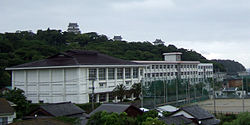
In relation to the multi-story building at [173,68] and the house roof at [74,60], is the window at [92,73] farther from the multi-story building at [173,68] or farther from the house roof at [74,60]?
the multi-story building at [173,68]

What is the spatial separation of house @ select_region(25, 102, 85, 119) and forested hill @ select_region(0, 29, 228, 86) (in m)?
24.3

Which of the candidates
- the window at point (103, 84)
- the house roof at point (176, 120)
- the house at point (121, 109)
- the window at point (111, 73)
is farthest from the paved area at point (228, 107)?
the window at point (111, 73)

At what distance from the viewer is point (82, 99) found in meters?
36.0

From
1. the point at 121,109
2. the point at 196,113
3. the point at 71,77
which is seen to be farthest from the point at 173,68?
the point at 121,109

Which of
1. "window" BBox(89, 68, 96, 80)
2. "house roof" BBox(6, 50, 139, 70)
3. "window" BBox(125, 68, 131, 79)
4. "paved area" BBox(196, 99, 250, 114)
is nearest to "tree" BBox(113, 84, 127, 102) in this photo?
"window" BBox(89, 68, 96, 80)

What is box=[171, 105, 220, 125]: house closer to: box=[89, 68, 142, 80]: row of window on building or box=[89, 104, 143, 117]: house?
box=[89, 104, 143, 117]: house

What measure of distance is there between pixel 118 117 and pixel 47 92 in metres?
25.9

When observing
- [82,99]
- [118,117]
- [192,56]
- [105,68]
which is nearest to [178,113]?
[118,117]

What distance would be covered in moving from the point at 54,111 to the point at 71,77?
16.1 metres

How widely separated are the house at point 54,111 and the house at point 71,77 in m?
→ 13.1

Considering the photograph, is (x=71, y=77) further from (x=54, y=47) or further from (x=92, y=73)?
(x=54, y=47)

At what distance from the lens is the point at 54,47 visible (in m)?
59.8

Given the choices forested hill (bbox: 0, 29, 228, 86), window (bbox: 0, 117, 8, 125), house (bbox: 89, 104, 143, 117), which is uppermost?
forested hill (bbox: 0, 29, 228, 86)

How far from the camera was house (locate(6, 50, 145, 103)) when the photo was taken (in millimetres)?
36531
